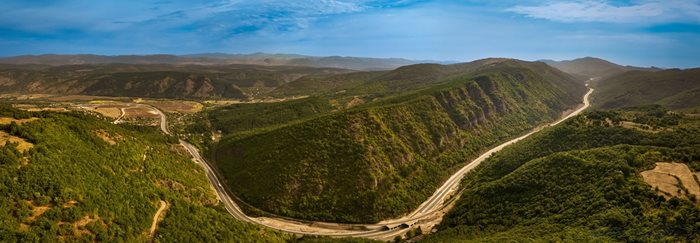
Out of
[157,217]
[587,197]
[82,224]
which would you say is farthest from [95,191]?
[587,197]

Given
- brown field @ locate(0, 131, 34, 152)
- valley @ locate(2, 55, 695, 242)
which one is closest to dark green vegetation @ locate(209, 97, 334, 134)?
valley @ locate(2, 55, 695, 242)

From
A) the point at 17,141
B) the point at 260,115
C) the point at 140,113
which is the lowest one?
the point at 140,113

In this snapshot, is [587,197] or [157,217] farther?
[587,197]

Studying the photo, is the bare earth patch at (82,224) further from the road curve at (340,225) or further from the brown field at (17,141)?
the road curve at (340,225)

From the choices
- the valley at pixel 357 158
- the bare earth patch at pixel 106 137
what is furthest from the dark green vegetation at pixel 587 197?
the bare earth patch at pixel 106 137

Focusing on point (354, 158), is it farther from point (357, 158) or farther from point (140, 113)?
point (140, 113)
